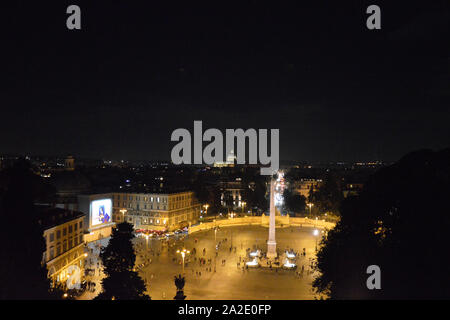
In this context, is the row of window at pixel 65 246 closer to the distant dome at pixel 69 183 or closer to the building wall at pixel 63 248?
the building wall at pixel 63 248

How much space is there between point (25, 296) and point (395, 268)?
15163 mm

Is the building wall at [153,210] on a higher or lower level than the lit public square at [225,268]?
higher

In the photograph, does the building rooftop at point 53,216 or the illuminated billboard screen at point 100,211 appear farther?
the illuminated billboard screen at point 100,211

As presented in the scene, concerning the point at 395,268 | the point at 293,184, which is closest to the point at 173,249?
the point at 395,268

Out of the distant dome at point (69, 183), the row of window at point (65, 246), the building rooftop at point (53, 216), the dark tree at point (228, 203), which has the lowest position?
the dark tree at point (228, 203)

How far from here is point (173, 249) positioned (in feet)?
148

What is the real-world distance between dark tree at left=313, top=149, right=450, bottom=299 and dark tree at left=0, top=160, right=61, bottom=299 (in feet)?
45.9

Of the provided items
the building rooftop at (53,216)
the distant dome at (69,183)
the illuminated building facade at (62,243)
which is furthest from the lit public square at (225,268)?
the distant dome at (69,183)

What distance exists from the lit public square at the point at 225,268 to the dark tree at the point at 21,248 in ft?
39.3

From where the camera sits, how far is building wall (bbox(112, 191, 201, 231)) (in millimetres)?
60188

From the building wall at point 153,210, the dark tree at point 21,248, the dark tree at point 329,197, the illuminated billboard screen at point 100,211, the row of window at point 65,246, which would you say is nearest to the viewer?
the dark tree at point 21,248

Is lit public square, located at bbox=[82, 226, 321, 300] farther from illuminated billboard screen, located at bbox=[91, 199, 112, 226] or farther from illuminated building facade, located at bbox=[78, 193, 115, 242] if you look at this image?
illuminated billboard screen, located at bbox=[91, 199, 112, 226]

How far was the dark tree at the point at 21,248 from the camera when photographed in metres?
15.6
